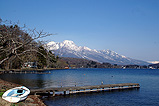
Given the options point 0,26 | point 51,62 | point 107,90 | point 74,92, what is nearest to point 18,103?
point 51,62

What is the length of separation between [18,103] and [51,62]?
4978mm

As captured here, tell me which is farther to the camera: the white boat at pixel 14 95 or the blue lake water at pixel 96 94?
the blue lake water at pixel 96 94

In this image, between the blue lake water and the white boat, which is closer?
the white boat

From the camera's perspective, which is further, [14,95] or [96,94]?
[96,94]

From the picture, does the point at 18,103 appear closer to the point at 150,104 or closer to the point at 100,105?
the point at 100,105

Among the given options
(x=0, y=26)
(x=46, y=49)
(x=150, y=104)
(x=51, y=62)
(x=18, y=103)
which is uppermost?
(x=0, y=26)

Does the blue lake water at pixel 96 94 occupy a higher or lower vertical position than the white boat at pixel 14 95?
lower

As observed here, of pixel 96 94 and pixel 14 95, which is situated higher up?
pixel 14 95

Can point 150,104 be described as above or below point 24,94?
below

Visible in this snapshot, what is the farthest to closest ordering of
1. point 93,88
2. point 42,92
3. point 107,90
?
1. point 107,90
2. point 93,88
3. point 42,92

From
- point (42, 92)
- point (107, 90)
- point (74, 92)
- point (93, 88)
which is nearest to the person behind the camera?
point (42, 92)

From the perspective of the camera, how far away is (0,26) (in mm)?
19188

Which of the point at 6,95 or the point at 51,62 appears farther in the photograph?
the point at 51,62

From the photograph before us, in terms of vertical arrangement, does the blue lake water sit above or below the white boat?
below
